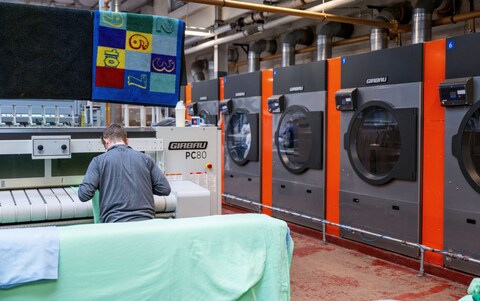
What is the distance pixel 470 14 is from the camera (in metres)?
5.38

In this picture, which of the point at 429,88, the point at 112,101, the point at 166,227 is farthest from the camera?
the point at 429,88

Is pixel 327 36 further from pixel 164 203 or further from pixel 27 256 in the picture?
pixel 27 256

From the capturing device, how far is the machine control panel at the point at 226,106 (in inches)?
283

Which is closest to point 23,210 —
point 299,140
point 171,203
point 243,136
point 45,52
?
point 171,203

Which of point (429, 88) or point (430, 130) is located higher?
point (429, 88)

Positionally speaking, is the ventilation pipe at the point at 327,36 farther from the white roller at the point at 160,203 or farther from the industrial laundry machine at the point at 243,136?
the white roller at the point at 160,203

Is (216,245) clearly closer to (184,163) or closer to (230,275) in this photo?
(230,275)

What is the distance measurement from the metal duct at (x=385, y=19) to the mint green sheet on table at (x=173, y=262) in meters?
4.65

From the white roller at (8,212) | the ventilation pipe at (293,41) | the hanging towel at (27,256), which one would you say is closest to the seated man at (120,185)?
the white roller at (8,212)

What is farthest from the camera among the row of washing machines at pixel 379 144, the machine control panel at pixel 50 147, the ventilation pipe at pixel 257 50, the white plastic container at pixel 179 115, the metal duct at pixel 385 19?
the ventilation pipe at pixel 257 50

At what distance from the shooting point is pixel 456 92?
3928 mm

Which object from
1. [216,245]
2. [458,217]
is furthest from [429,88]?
[216,245]

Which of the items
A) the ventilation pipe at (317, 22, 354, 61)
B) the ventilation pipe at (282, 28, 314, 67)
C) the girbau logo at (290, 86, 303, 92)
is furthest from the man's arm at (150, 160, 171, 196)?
the ventilation pipe at (282, 28, 314, 67)

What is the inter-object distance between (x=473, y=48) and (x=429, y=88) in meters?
0.50
